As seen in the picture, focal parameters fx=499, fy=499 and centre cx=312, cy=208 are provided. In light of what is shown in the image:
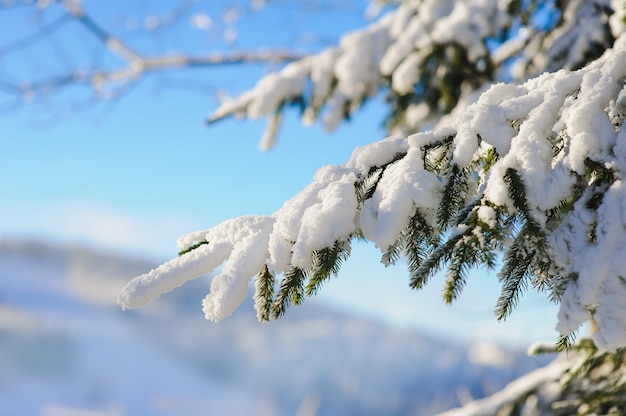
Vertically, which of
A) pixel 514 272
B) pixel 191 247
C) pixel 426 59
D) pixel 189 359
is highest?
pixel 189 359

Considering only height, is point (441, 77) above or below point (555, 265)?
above

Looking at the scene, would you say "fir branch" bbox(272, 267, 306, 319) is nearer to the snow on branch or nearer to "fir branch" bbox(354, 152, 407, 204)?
"fir branch" bbox(354, 152, 407, 204)

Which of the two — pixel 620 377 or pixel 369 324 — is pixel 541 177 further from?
pixel 369 324

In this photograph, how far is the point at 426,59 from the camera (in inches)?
111

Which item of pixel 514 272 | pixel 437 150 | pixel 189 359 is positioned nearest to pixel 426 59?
pixel 437 150

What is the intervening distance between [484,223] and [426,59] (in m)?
2.08

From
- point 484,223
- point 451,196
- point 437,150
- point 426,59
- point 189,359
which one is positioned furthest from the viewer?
point 189,359

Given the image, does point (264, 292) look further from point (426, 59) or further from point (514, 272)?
point (426, 59)

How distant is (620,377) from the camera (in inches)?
73.9

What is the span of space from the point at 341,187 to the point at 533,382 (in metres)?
1.86

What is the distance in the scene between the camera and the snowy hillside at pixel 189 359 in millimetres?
36188

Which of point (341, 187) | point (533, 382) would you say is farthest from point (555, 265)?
point (533, 382)

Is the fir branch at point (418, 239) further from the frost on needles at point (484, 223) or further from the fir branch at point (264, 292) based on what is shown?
the fir branch at point (264, 292)

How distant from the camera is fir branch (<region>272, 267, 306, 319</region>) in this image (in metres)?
1.01
